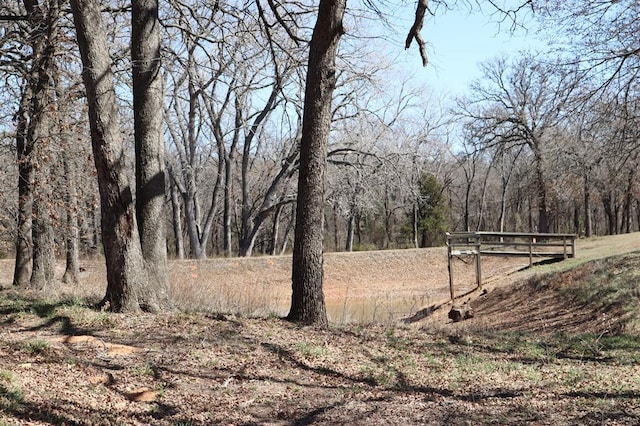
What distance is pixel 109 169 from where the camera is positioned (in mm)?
7672

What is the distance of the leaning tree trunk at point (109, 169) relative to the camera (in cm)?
770

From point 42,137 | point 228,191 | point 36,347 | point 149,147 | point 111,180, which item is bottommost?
point 36,347

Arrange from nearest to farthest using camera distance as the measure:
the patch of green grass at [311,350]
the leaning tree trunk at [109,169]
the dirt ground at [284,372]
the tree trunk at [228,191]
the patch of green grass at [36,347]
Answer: the dirt ground at [284,372] → the patch of green grass at [36,347] → the patch of green grass at [311,350] → the leaning tree trunk at [109,169] → the tree trunk at [228,191]

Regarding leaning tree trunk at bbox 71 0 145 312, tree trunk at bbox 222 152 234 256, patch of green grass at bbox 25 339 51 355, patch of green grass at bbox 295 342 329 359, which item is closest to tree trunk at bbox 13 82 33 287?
leaning tree trunk at bbox 71 0 145 312

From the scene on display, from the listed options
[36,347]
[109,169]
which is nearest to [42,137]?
[109,169]

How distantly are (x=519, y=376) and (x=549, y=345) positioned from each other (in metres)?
2.14

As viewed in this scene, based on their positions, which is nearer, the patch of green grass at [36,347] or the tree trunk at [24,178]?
the patch of green grass at [36,347]

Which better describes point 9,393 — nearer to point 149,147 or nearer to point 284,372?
point 284,372

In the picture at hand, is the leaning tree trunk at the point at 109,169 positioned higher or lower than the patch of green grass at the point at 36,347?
higher

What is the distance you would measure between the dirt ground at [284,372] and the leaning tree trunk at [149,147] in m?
0.84

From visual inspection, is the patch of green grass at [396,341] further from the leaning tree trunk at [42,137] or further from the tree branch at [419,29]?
the leaning tree trunk at [42,137]

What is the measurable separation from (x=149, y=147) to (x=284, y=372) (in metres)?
3.94

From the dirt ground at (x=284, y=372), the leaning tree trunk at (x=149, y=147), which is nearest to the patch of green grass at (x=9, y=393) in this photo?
the dirt ground at (x=284, y=372)

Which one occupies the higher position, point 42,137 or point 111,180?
point 42,137
